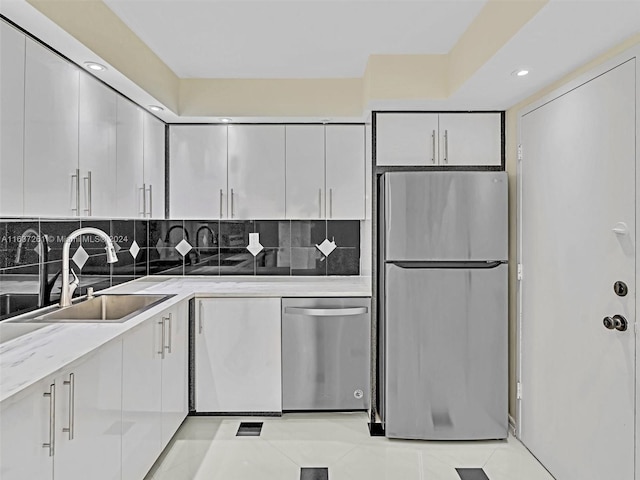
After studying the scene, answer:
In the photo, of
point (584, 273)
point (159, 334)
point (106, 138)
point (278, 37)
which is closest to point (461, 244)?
point (584, 273)

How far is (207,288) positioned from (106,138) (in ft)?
4.32

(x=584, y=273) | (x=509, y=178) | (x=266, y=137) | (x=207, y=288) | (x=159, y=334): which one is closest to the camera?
(x=584, y=273)

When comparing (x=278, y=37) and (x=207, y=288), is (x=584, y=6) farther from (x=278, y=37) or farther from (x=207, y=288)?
(x=207, y=288)

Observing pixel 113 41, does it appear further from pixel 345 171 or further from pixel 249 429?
pixel 249 429

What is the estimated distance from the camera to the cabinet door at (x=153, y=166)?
365cm

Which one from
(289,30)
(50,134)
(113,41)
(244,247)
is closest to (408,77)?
(289,30)

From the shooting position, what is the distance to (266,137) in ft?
13.3

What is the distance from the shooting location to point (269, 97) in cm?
390

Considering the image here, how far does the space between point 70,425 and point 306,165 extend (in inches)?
103

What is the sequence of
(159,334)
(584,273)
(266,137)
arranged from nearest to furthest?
1. (584,273)
2. (159,334)
3. (266,137)

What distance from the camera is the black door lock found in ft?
7.23

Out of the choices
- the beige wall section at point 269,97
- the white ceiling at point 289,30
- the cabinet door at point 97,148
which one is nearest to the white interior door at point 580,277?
the white ceiling at point 289,30

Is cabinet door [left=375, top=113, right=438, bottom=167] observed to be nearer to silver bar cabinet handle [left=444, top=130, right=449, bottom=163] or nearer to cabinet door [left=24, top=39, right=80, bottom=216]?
silver bar cabinet handle [left=444, top=130, right=449, bottom=163]

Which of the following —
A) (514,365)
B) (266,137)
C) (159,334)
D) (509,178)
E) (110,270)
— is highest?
(266,137)
